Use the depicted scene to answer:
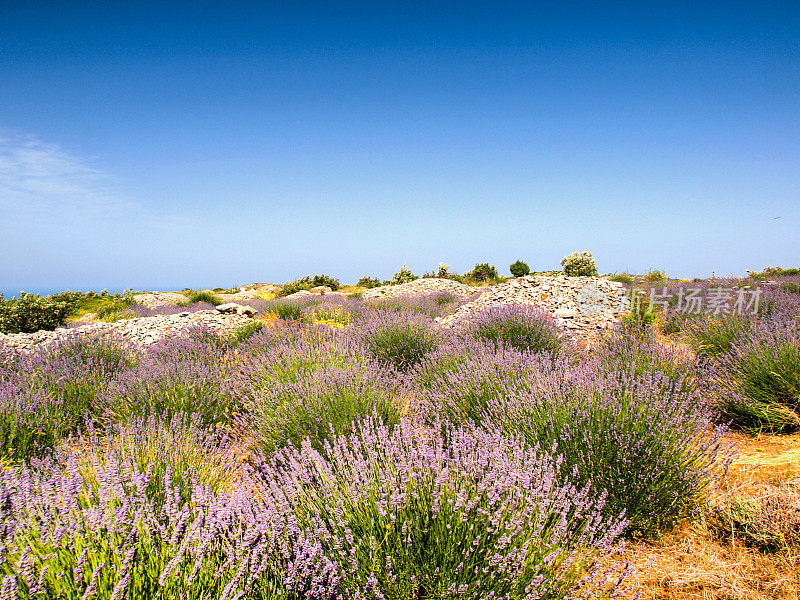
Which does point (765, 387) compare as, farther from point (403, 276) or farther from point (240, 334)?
point (403, 276)

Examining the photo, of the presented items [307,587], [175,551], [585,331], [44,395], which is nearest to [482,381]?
[307,587]

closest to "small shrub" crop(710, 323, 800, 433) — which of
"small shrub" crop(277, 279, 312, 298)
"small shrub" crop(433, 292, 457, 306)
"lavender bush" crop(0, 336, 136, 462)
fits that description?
"lavender bush" crop(0, 336, 136, 462)

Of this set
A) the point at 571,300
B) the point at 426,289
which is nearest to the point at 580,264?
the point at 426,289

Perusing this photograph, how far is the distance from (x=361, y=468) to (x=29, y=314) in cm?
1207

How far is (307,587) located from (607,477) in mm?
1800

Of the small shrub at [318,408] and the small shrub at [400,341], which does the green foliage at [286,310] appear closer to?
the small shrub at [400,341]

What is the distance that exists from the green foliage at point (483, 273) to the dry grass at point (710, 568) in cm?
2326

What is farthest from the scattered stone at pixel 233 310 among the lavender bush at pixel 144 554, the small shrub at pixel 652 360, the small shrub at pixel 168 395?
the lavender bush at pixel 144 554

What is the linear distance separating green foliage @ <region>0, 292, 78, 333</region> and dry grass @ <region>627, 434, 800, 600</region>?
12.8 m

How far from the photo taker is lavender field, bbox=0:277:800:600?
1.52m

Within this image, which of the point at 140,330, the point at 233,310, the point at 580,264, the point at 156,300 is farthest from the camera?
the point at 580,264

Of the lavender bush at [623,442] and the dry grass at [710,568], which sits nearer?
the dry grass at [710,568]

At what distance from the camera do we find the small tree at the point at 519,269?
24.0 m

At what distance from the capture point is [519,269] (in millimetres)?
23984
